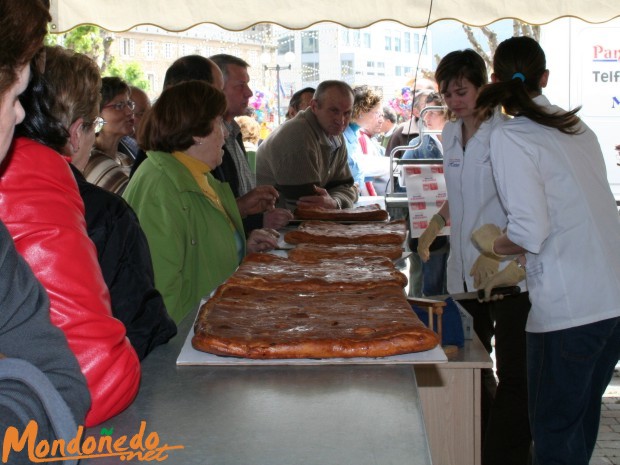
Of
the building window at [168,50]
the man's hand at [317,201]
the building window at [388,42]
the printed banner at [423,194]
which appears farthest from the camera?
the building window at [168,50]

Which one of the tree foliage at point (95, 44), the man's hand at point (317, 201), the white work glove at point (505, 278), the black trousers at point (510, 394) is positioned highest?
the tree foliage at point (95, 44)

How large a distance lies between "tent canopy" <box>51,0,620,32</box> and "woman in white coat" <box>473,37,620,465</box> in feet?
7.39

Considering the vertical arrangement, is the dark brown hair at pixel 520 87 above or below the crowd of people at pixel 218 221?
above

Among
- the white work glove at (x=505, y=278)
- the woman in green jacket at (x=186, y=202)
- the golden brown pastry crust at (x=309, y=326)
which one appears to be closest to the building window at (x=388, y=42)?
the woman in green jacket at (x=186, y=202)

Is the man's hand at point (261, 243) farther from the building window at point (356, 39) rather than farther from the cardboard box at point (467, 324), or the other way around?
the building window at point (356, 39)

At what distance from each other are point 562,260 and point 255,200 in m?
1.42

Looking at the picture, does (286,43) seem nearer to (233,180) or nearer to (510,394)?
(233,180)

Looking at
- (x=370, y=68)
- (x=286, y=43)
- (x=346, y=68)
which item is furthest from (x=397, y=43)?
(x=370, y=68)

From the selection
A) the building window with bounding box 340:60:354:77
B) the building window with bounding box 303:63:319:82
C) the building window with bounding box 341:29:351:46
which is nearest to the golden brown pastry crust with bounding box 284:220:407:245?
the building window with bounding box 340:60:354:77

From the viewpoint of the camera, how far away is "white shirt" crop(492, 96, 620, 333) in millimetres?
2518

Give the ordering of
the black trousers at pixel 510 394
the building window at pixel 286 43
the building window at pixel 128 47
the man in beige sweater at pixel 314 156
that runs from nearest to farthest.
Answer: the black trousers at pixel 510 394
the man in beige sweater at pixel 314 156
the building window at pixel 286 43
the building window at pixel 128 47

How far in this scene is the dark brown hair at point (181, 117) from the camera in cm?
292

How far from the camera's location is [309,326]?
1.75 metres

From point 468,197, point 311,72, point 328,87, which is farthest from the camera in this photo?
point 311,72
